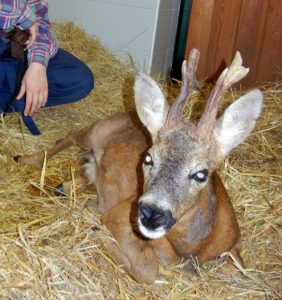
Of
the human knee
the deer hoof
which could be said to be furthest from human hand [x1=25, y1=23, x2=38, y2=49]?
the deer hoof

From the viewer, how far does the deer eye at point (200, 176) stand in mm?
2744

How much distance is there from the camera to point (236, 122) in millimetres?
3018

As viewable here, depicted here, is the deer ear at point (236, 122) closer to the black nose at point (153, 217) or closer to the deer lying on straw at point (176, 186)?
the deer lying on straw at point (176, 186)

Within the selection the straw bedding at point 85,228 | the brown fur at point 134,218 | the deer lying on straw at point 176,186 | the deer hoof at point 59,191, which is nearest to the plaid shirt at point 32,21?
the straw bedding at point 85,228

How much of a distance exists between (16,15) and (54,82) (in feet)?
2.69

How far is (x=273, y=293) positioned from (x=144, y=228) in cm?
96

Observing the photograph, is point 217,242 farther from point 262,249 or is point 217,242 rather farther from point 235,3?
point 235,3

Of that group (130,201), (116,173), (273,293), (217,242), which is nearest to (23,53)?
(116,173)

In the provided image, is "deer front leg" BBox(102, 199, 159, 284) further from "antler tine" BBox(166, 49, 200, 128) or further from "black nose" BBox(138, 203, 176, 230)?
"antler tine" BBox(166, 49, 200, 128)

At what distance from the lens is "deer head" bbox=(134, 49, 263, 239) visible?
257 centimetres

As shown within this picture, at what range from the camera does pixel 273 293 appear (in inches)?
116

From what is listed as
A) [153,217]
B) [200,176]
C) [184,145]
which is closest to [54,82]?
[184,145]

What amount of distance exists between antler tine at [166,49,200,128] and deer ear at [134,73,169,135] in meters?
0.20

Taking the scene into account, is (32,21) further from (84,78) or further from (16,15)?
(84,78)
